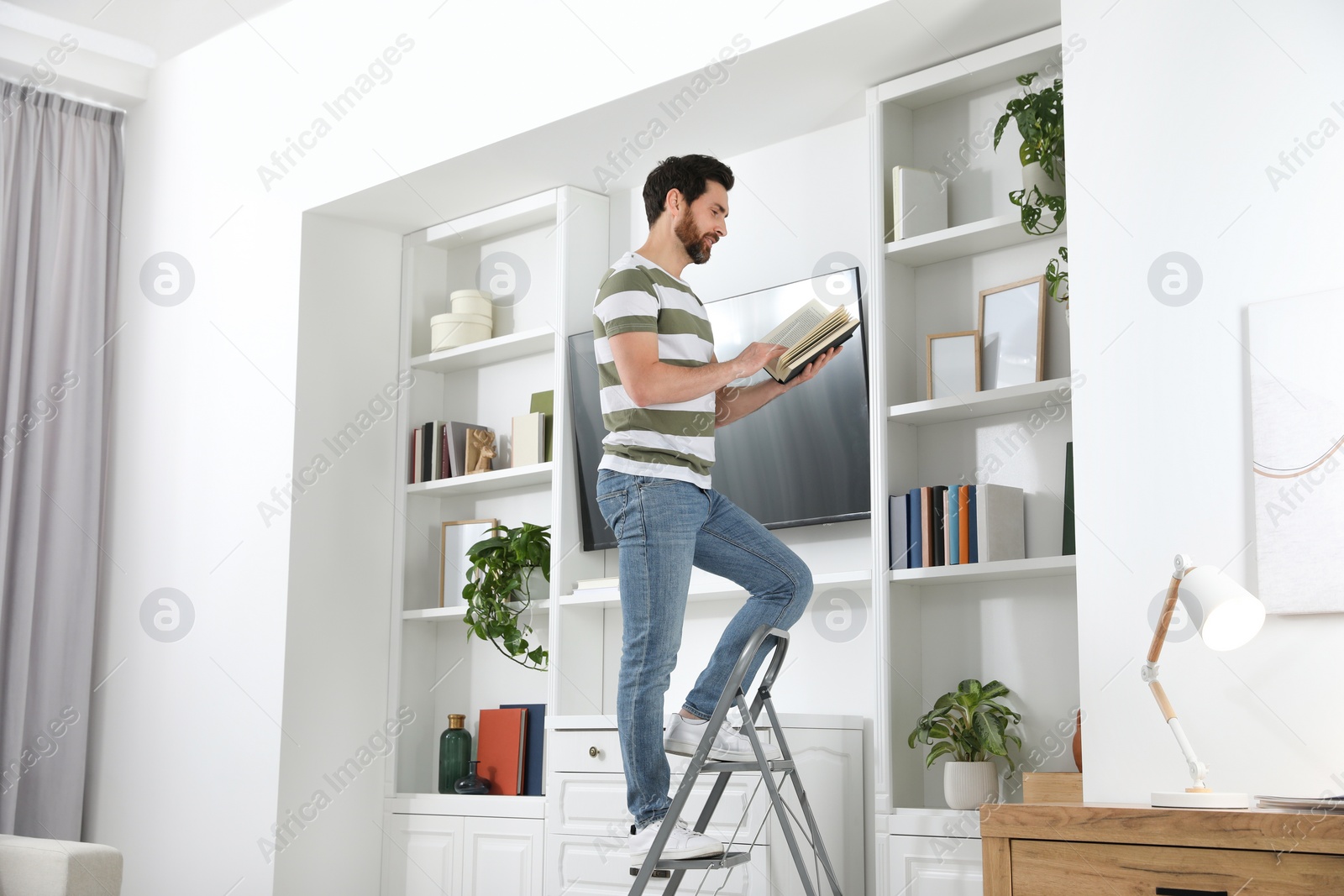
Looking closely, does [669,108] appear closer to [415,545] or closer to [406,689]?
[415,545]

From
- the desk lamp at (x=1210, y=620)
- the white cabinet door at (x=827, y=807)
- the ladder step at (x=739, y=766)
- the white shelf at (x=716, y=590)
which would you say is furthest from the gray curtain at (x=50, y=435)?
the desk lamp at (x=1210, y=620)

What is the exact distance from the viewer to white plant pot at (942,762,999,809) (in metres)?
3.02

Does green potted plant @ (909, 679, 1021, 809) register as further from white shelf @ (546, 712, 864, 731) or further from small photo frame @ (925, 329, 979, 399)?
small photo frame @ (925, 329, 979, 399)

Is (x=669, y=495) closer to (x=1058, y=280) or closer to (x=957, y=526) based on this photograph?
(x=957, y=526)

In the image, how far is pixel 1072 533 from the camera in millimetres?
2998

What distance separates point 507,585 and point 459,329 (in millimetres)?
966

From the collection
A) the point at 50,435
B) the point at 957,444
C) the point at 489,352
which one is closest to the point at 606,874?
the point at 957,444

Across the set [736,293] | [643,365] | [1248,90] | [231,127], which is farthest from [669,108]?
[231,127]

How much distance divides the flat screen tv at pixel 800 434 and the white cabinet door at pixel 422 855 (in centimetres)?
112

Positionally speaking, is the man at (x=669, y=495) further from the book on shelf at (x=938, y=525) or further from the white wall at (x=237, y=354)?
the white wall at (x=237, y=354)

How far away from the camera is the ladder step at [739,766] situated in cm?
249

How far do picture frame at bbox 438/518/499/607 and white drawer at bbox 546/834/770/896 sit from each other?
1.13 meters

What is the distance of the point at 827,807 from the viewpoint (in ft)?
10.4

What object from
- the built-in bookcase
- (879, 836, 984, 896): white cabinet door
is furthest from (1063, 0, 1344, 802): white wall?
the built-in bookcase
